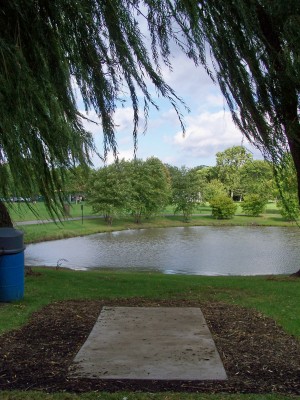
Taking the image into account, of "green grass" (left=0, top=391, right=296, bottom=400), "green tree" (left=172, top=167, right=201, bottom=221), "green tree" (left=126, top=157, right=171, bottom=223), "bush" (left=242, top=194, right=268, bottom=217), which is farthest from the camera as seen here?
"bush" (left=242, top=194, right=268, bottom=217)

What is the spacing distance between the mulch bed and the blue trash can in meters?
0.62

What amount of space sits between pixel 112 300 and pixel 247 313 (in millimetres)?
1937

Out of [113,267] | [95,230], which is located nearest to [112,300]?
[113,267]

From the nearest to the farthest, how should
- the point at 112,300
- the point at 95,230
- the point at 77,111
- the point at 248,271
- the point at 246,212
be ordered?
the point at 77,111, the point at 112,300, the point at 248,271, the point at 95,230, the point at 246,212

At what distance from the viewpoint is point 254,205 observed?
55.2 metres

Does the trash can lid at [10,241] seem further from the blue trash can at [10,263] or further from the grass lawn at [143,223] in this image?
the grass lawn at [143,223]

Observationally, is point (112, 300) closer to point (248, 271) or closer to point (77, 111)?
point (77, 111)

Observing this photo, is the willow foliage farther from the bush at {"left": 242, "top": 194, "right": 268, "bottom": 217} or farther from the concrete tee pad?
the bush at {"left": 242, "top": 194, "right": 268, "bottom": 217}

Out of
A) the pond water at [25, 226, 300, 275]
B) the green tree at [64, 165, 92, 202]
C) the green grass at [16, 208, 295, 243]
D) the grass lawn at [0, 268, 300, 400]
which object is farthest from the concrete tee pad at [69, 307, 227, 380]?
the green grass at [16, 208, 295, 243]

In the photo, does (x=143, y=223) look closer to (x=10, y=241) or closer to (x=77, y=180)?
(x=10, y=241)

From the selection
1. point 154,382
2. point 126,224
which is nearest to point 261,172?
point 154,382

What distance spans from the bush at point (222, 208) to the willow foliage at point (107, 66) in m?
Result: 49.8

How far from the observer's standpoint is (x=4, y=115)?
188cm

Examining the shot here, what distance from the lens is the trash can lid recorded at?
5.70 meters
